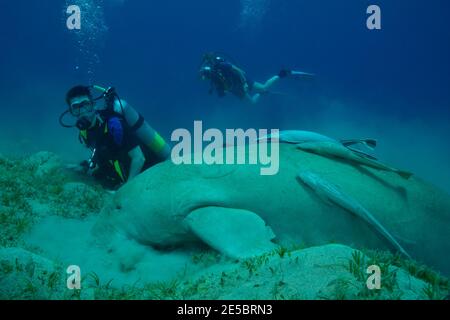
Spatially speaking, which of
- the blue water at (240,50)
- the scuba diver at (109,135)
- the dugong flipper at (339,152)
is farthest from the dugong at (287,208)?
the blue water at (240,50)

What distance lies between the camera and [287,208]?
13.1 feet

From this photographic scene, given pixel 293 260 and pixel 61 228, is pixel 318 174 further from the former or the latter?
pixel 61 228

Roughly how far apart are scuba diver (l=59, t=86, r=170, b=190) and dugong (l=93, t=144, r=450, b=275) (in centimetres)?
211

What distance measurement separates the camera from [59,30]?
291 feet

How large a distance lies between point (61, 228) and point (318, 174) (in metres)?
3.41

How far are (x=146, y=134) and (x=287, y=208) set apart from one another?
411cm

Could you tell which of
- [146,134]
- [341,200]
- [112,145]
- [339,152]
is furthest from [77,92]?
[341,200]

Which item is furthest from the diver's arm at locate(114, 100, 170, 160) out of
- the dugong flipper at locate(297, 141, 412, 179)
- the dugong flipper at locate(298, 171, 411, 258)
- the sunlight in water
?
the sunlight in water

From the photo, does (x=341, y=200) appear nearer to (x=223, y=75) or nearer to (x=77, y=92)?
(x=77, y=92)

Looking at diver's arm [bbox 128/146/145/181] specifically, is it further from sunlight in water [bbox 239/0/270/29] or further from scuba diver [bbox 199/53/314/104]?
sunlight in water [bbox 239/0/270/29]

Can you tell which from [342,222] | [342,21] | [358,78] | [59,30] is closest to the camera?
[342,222]

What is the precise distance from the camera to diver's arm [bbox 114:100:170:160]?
692cm
